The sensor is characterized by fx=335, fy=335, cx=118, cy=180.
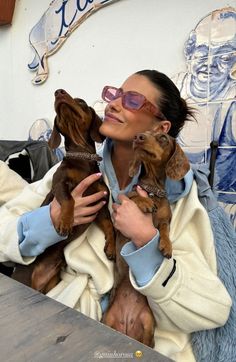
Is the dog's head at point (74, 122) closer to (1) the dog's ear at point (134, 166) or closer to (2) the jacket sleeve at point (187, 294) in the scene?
(1) the dog's ear at point (134, 166)

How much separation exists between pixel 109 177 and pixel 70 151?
0.12m

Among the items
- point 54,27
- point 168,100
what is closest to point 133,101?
point 168,100

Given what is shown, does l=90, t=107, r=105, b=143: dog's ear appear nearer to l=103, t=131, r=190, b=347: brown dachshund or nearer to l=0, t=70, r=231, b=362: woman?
l=0, t=70, r=231, b=362: woman

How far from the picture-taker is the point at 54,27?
64.4 inches

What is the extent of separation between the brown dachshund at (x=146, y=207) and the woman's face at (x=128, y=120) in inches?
2.9

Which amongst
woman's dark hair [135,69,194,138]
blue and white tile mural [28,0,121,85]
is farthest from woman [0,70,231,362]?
blue and white tile mural [28,0,121,85]

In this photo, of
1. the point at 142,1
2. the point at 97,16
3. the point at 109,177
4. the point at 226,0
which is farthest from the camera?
the point at 97,16

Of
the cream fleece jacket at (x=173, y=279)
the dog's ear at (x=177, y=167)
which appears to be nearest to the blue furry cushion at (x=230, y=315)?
the cream fleece jacket at (x=173, y=279)

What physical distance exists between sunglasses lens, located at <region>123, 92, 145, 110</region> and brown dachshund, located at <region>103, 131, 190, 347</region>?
0.10 meters

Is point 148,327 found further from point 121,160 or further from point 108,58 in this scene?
point 108,58

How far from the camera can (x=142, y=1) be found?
4.33 ft

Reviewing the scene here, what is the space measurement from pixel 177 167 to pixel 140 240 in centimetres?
18

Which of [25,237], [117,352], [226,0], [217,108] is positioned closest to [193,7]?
[226,0]

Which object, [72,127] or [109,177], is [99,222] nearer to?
[109,177]
